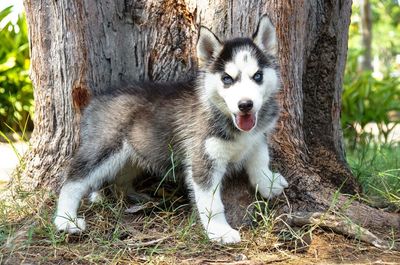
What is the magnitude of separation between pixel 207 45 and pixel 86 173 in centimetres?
145

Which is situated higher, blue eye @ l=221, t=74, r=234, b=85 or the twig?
blue eye @ l=221, t=74, r=234, b=85

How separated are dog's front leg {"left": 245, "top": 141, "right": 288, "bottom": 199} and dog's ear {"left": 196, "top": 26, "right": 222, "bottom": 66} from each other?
2.67ft

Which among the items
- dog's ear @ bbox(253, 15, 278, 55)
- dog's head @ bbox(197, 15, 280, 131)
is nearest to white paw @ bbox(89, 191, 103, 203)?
dog's head @ bbox(197, 15, 280, 131)

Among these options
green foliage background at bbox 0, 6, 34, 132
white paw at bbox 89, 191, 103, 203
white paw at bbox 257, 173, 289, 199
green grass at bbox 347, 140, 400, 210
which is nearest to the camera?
white paw at bbox 257, 173, 289, 199

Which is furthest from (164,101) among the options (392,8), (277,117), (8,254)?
(392,8)

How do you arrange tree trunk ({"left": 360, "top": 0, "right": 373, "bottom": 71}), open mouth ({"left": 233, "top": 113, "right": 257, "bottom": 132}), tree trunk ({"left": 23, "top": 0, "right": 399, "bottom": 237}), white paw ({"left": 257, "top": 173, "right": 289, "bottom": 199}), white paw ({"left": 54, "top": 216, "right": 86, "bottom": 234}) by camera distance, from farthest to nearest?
tree trunk ({"left": 360, "top": 0, "right": 373, "bottom": 71}) → tree trunk ({"left": 23, "top": 0, "right": 399, "bottom": 237}) → white paw ({"left": 257, "top": 173, "right": 289, "bottom": 199}) → white paw ({"left": 54, "top": 216, "right": 86, "bottom": 234}) → open mouth ({"left": 233, "top": 113, "right": 257, "bottom": 132})

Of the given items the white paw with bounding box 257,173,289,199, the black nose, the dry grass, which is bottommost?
the dry grass

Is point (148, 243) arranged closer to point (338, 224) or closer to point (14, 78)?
point (338, 224)

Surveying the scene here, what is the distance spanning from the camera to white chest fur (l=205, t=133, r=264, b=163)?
469cm

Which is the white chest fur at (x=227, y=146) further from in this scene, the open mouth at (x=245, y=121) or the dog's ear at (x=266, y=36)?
the dog's ear at (x=266, y=36)

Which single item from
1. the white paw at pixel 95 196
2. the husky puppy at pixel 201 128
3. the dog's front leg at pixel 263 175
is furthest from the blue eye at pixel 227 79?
the white paw at pixel 95 196

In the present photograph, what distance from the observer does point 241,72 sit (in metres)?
4.46

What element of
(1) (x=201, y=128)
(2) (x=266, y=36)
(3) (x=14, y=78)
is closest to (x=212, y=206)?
(1) (x=201, y=128)

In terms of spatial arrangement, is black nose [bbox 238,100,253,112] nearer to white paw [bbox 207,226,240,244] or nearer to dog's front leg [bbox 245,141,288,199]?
dog's front leg [bbox 245,141,288,199]
